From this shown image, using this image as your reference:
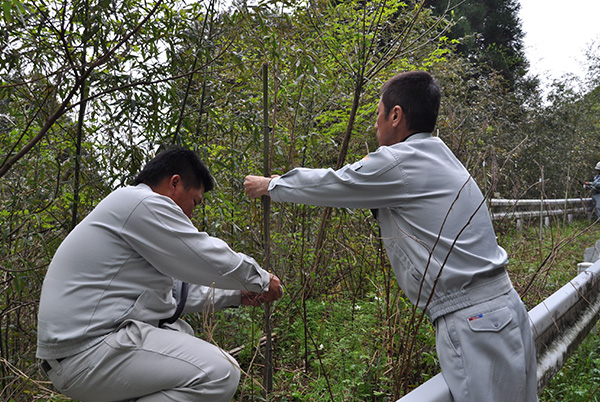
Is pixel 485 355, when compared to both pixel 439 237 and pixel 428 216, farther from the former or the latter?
pixel 428 216

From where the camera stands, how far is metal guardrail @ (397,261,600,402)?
2.84m

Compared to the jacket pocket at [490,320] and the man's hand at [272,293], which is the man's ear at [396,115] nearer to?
the jacket pocket at [490,320]

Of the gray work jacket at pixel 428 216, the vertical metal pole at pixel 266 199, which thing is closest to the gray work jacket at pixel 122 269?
the vertical metal pole at pixel 266 199

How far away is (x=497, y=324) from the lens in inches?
80.6

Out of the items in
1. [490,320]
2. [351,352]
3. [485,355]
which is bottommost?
[351,352]

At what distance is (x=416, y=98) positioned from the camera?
2.35 m

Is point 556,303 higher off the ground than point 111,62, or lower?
lower

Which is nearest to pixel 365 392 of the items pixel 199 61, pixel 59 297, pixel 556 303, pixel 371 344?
pixel 371 344

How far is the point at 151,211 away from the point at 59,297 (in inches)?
21.9

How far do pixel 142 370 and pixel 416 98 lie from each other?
1717 millimetres

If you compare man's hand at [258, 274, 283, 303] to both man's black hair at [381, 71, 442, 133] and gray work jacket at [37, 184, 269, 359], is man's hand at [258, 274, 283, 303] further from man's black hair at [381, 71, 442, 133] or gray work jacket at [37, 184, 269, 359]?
man's black hair at [381, 71, 442, 133]

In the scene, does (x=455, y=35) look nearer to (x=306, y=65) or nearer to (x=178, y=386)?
(x=306, y=65)


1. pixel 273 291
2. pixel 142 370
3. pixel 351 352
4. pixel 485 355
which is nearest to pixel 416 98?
pixel 485 355

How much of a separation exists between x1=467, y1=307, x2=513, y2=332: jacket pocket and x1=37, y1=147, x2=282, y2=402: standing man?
1.06 m
